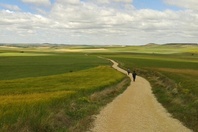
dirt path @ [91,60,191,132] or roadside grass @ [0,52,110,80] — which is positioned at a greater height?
dirt path @ [91,60,191,132]

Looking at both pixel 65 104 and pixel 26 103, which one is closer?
pixel 26 103

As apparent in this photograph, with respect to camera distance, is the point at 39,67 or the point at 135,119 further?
the point at 39,67

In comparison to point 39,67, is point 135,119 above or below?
above

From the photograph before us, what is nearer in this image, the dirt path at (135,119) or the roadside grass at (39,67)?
the dirt path at (135,119)

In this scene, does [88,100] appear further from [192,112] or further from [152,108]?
[192,112]

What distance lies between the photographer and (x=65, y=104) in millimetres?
25266

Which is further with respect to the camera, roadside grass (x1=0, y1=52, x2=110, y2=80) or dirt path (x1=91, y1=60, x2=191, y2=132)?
roadside grass (x1=0, y1=52, x2=110, y2=80)

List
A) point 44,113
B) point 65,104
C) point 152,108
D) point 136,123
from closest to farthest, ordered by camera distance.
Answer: point 44,113
point 136,123
point 65,104
point 152,108

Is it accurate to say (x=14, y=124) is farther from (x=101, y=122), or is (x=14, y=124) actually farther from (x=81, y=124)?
(x=101, y=122)

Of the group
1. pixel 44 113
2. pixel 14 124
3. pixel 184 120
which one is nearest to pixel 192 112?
pixel 184 120

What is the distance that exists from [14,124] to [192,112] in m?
13.5

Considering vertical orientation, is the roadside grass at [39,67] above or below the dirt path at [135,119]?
below

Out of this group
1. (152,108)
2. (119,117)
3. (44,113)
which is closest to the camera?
(44,113)

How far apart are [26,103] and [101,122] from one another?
548 centimetres
